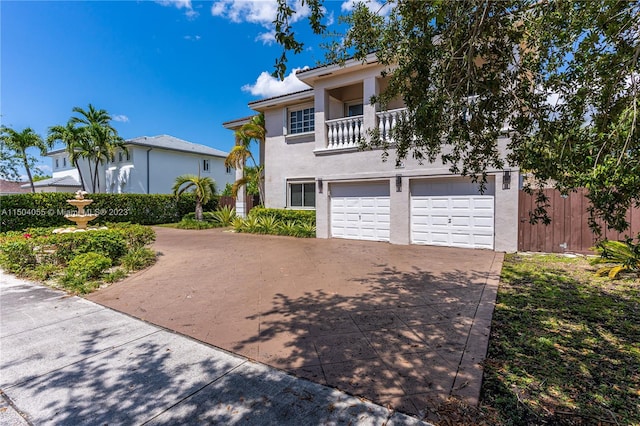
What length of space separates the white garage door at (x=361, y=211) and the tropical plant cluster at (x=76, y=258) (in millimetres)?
7308

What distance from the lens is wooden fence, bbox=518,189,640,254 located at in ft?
31.5

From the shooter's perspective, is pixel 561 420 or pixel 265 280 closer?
pixel 561 420

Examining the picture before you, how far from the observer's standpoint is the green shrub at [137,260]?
816 centimetres

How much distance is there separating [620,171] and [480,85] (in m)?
2.32

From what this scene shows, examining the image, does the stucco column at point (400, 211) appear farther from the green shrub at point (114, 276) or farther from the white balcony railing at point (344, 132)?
the green shrub at point (114, 276)

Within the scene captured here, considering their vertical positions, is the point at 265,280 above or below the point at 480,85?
below

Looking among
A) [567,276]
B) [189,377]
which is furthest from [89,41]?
[567,276]

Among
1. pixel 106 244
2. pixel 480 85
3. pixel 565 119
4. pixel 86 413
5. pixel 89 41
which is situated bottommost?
pixel 86 413

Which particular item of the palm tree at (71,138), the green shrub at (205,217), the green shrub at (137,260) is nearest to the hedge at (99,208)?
the green shrub at (205,217)

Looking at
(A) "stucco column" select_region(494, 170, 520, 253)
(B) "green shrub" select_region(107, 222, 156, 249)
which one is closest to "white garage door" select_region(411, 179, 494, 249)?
(A) "stucco column" select_region(494, 170, 520, 253)

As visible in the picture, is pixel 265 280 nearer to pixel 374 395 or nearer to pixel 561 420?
pixel 374 395

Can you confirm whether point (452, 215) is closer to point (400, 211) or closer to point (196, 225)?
point (400, 211)

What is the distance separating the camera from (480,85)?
14.4ft

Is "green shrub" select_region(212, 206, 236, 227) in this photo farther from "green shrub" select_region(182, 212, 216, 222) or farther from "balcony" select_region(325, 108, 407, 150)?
"balcony" select_region(325, 108, 407, 150)
